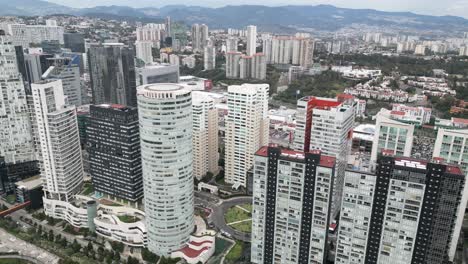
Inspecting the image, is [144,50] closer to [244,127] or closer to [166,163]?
[244,127]

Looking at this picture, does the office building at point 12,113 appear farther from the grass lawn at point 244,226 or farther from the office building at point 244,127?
the grass lawn at point 244,226

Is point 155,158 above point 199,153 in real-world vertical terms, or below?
above

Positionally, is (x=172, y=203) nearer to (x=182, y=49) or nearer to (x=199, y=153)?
(x=199, y=153)

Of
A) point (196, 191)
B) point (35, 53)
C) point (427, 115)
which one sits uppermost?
point (35, 53)

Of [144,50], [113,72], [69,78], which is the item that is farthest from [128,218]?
[144,50]

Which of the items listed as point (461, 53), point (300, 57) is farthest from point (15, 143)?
point (461, 53)

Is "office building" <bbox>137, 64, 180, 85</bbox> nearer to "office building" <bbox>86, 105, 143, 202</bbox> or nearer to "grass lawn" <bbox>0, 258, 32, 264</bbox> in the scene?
"office building" <bbox>86, 105, 143, 202</bbox>

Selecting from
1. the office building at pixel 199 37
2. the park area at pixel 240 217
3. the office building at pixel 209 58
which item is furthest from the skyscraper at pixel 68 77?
the office building at pixel 199 37
